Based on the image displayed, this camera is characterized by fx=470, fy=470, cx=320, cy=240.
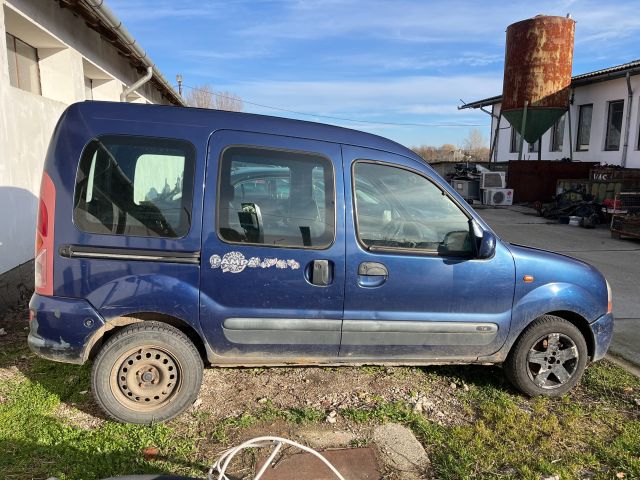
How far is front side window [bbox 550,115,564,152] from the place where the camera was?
67.3 ft

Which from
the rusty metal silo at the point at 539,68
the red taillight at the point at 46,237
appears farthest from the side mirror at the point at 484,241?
the rusty metal silo at the point at 539,68

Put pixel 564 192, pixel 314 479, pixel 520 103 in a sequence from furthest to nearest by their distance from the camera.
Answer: pixel 520 103 → pixel 564 192 → pixel 314 479

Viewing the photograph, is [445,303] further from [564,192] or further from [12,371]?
[564,192]

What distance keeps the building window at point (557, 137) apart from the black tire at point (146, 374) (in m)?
21.5

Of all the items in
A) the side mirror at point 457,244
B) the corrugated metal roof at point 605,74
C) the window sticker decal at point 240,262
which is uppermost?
the corrugated metal roof at point 605,74

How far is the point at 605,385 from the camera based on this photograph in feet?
12.4

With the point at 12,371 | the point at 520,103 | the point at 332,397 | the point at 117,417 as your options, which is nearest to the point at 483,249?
the point at 332,397

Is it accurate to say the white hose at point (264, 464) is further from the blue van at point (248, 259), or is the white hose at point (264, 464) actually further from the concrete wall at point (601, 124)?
the concrete wall at point (601, 124)

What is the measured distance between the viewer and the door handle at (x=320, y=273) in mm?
3062

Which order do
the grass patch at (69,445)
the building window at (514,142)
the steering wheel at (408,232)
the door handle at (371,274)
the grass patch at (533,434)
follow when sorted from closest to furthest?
the grass patch at (69,445) → the grass patch at (533,434) → the door handle at (371,274) → the steering wheel at (408,232) → the building window at (514,142)

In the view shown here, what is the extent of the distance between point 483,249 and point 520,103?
669 inches

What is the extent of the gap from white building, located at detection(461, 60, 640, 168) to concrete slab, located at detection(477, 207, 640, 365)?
415 centimetres

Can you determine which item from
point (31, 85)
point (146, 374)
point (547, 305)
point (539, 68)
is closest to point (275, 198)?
point (146, 374)

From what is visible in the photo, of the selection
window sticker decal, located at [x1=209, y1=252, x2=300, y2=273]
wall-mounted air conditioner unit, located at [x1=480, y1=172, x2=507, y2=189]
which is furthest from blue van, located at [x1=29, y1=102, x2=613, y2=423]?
wall-mounted air conditioner unit, located at [x1=480, y1=172, x2=507, y2=189]
